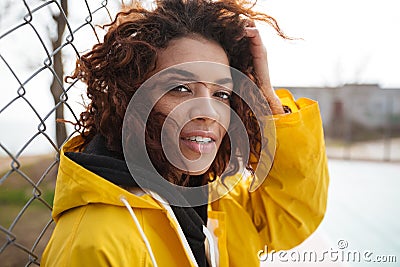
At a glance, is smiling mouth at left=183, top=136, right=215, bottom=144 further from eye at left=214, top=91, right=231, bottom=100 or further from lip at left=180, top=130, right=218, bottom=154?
eye at left=214, top=91, right=231, bottom=100

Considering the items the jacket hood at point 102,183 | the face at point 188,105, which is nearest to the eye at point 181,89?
the face at point 188,105

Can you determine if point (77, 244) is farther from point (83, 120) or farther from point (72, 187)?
point (83, 120)

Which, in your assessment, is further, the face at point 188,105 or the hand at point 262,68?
the hand at point 262,68

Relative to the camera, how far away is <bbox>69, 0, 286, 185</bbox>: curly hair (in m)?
0.90

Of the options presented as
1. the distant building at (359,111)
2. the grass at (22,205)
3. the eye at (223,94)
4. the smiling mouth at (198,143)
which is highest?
the eye at (223,94)

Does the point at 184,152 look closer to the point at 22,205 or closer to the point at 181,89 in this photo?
the point at 181,89

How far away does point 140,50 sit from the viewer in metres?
0.91

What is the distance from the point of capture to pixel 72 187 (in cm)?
77

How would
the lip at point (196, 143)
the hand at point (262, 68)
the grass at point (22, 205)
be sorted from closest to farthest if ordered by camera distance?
the lip at point (196, 143)
the hand at point (262, 68)
the grass at point (22, 205)

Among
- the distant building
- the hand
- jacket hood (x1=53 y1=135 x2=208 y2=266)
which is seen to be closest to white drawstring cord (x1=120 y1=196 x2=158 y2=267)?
jacket hood (x1=53 y1=135 x2=208 y2=266)

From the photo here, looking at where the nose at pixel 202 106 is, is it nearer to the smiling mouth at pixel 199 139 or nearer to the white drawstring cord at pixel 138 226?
the smiling mouth at pixel 199 139

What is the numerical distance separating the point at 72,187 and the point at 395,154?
726 cm

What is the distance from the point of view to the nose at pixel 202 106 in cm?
88

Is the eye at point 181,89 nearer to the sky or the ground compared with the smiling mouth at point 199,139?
nearer to the sky
